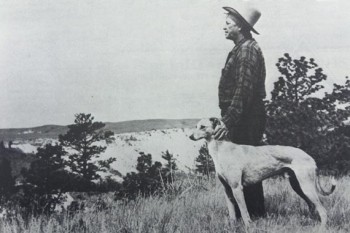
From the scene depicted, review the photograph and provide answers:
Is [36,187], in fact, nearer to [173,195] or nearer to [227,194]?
[173,195]

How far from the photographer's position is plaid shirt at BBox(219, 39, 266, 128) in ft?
14.0

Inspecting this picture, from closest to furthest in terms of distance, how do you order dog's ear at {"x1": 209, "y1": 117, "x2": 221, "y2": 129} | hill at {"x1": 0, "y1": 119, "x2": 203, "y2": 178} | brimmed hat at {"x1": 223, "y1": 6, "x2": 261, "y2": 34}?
dog's ear at {"x1": 209, "y1": 117, "x2": 221, "y2": 129} → brimmed hat at {"x1": 223, "y1": 6, "x2": 261, "y2": 34} → hill at {"x1": 0, "y1": 119, "x2": 203, "y2": 178}

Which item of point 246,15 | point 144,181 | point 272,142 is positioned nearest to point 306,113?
point 272,142

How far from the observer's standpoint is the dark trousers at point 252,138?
4570 millimetres

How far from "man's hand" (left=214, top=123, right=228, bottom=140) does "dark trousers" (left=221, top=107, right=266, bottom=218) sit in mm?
374

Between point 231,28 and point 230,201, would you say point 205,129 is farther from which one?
point 231,28

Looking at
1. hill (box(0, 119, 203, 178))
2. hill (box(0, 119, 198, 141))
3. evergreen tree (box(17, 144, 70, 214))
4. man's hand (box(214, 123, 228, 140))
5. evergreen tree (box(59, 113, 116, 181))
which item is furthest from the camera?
hill (box(0, 119, 203, 178))

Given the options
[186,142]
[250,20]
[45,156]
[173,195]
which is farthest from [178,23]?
[186,142]

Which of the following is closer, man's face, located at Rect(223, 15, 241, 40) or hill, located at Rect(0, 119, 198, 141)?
man's face, located at Rect(223, 15, 241, 40)

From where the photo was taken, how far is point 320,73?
8266 mm

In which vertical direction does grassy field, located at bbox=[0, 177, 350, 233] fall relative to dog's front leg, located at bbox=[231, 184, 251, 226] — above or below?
below

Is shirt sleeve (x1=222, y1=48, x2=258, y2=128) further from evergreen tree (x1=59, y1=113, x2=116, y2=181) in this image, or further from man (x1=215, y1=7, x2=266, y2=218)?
evergreen tree (x1=59, y1=113, x2=116, y2=181)

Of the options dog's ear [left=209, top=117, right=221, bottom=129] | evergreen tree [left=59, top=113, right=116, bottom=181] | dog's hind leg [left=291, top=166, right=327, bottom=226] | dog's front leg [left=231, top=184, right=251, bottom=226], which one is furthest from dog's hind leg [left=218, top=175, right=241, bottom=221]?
evergreen tree [left=59, top=113, right=116, bottom=181]

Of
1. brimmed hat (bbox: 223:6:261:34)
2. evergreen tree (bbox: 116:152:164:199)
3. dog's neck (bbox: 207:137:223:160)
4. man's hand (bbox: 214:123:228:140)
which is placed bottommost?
evergreen tree (bbox: 116:152:164:199)
